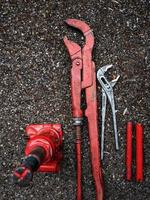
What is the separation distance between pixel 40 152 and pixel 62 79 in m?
0.35

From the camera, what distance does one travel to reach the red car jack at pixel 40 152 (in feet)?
3.85

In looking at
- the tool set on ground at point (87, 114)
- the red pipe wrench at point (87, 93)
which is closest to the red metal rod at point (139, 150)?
the tool set on ground at point (87, 114)

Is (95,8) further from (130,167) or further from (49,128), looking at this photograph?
(130,167)

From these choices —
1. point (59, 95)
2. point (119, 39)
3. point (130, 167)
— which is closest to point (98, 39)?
point (119, 39)

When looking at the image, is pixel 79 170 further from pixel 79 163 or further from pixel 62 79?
pixel 62 79

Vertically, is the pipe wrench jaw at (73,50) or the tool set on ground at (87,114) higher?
the pipe wrench jaw at (73,50)

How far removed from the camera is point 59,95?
1556 mm

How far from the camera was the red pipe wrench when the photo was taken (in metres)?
1.47

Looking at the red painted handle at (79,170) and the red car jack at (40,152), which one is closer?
the red car jack at (40,152)

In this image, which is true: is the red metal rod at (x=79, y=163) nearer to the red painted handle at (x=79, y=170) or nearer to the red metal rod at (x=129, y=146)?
the red painted handle at (x=79, y=170)

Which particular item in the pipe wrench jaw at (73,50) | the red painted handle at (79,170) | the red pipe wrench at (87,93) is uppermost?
the pipe wrench jaw at (73,50)

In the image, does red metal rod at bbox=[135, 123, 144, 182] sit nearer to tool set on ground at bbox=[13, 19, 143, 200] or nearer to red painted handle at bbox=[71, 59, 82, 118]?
tool set on ground at bbox=[13, 19, 143, 200]

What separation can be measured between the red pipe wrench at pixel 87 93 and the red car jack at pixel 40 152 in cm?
8

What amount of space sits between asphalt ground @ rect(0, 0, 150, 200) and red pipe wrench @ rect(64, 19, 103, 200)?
0.06 metres
